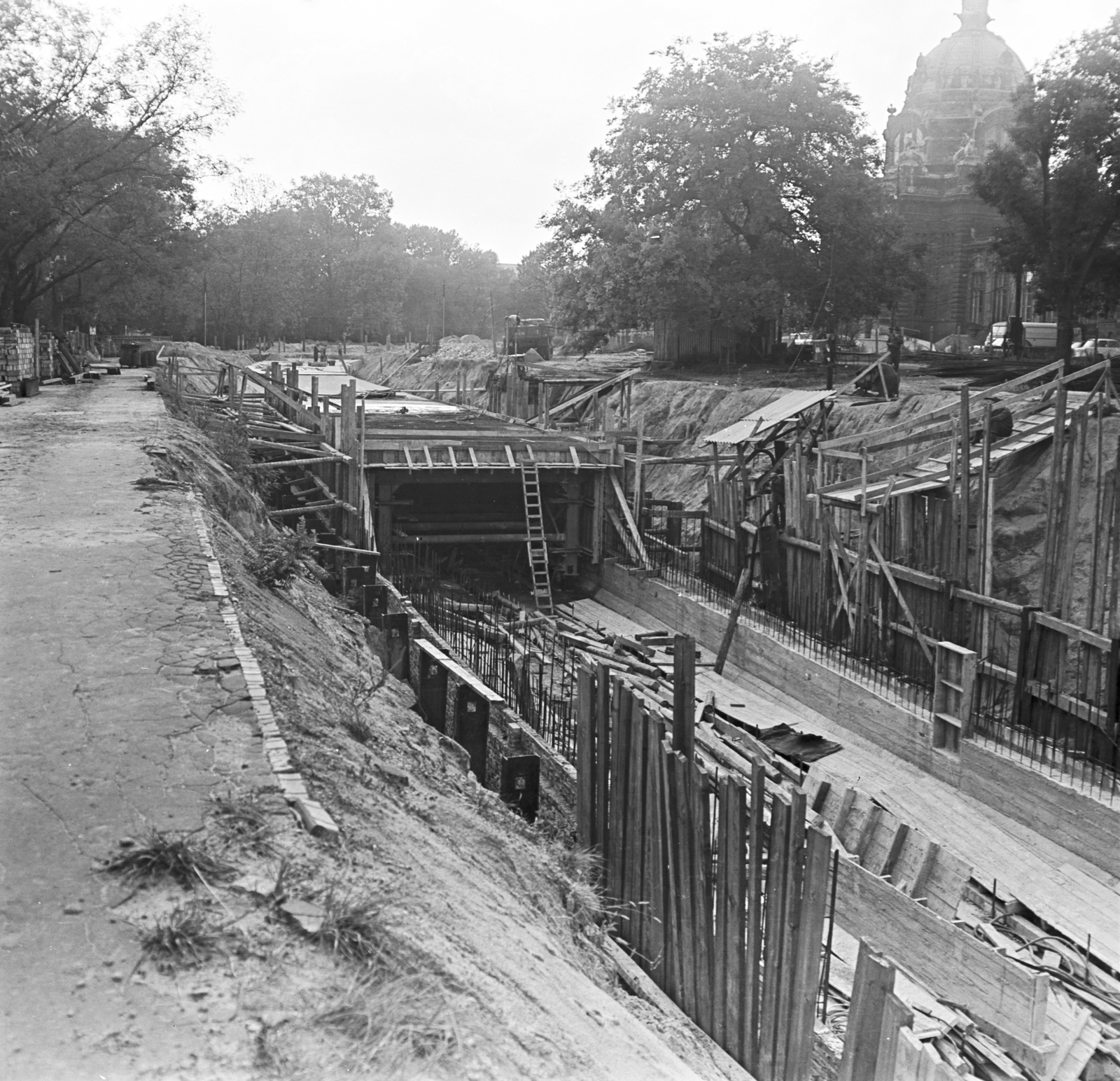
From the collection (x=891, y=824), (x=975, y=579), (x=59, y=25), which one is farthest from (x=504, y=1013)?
(x=59, y=25)

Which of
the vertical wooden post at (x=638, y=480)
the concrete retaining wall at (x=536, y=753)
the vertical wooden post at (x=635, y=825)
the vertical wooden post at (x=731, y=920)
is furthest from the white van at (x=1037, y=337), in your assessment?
the vertical wooden post at (x=731, y=920)

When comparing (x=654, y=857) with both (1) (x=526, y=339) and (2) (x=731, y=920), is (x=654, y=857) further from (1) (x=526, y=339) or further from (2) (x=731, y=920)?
(1) (x=526, y=339)

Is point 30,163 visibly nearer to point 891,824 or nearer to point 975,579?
point 975,579

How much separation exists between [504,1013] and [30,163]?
33.4m

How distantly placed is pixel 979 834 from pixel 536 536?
13.9 meters

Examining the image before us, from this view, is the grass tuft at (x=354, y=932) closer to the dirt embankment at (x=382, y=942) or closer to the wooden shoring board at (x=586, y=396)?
the dirt embankment at (x=382, y=942)

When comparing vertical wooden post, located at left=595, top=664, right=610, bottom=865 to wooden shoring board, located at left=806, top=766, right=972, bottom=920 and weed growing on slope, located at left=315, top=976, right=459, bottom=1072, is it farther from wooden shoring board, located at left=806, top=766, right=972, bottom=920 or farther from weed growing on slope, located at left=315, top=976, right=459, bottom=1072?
weed growing on slope, located at left=315, top=976, right=459, bottom=1072

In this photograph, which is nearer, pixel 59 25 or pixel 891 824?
pixel 891 824

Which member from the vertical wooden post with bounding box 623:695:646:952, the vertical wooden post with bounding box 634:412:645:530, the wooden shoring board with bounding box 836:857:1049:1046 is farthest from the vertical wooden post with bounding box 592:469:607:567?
the vertical wooden post with bounding box 623:695:646:952

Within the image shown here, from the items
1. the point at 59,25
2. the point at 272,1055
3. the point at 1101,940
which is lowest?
the point at 1101,940

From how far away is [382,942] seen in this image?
4582 millimetres

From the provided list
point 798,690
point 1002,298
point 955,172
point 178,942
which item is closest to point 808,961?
point 178,942

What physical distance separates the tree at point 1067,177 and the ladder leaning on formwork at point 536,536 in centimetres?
1432

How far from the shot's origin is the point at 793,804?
26.4ft
